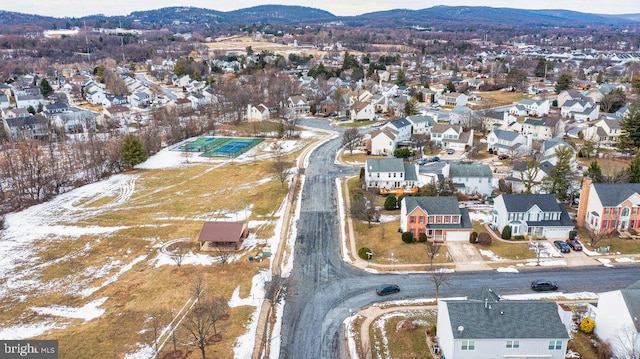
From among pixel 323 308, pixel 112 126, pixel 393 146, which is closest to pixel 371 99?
pixel 393 146

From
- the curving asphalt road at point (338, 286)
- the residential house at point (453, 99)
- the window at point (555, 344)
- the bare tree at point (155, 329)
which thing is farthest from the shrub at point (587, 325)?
the residential house at point (453, 99)

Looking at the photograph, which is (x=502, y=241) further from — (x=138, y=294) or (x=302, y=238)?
(x=138, y=294)

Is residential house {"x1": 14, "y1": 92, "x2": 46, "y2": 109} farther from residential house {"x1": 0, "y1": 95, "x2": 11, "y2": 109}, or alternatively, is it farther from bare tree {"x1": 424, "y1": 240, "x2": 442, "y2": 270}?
bare tree {"x1": 424, "y1": 240, "x2": 442, "y2": 270}

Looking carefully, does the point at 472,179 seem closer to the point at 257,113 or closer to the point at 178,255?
the point at 178,255

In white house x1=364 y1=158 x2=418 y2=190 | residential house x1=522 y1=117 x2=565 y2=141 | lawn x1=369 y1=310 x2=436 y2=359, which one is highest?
residential house x1=522 y1=117 x2=565 y2=141

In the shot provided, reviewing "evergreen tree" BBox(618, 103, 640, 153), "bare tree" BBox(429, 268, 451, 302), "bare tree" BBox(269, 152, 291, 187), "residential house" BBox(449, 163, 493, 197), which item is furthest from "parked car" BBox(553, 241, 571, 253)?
"evergreen tree" BBox(618, 103, 640, 153)

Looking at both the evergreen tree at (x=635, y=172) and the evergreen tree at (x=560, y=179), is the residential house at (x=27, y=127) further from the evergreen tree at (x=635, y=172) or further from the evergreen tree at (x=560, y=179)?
the evergreen tree at (x=635, y=172)
